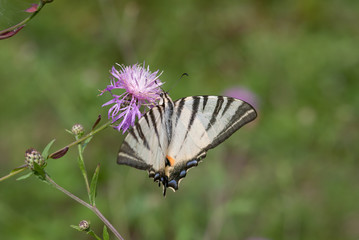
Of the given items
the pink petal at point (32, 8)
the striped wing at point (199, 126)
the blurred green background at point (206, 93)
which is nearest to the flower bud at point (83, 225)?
the striped wing at point (199, 126)

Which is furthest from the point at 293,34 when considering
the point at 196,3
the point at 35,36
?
the point at 35,36

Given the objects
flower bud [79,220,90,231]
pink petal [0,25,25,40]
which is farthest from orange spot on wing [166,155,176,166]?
pink petal [0,25,25,40]

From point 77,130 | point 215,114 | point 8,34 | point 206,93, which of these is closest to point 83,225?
point 77,130

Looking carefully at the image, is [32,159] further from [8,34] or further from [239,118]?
[239,118]

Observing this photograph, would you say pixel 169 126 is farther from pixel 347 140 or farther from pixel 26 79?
pixel 347 140

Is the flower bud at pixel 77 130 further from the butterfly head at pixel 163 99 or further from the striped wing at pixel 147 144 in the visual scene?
the butterfly head at pixel 163 99

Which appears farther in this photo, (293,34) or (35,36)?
(293,34)
